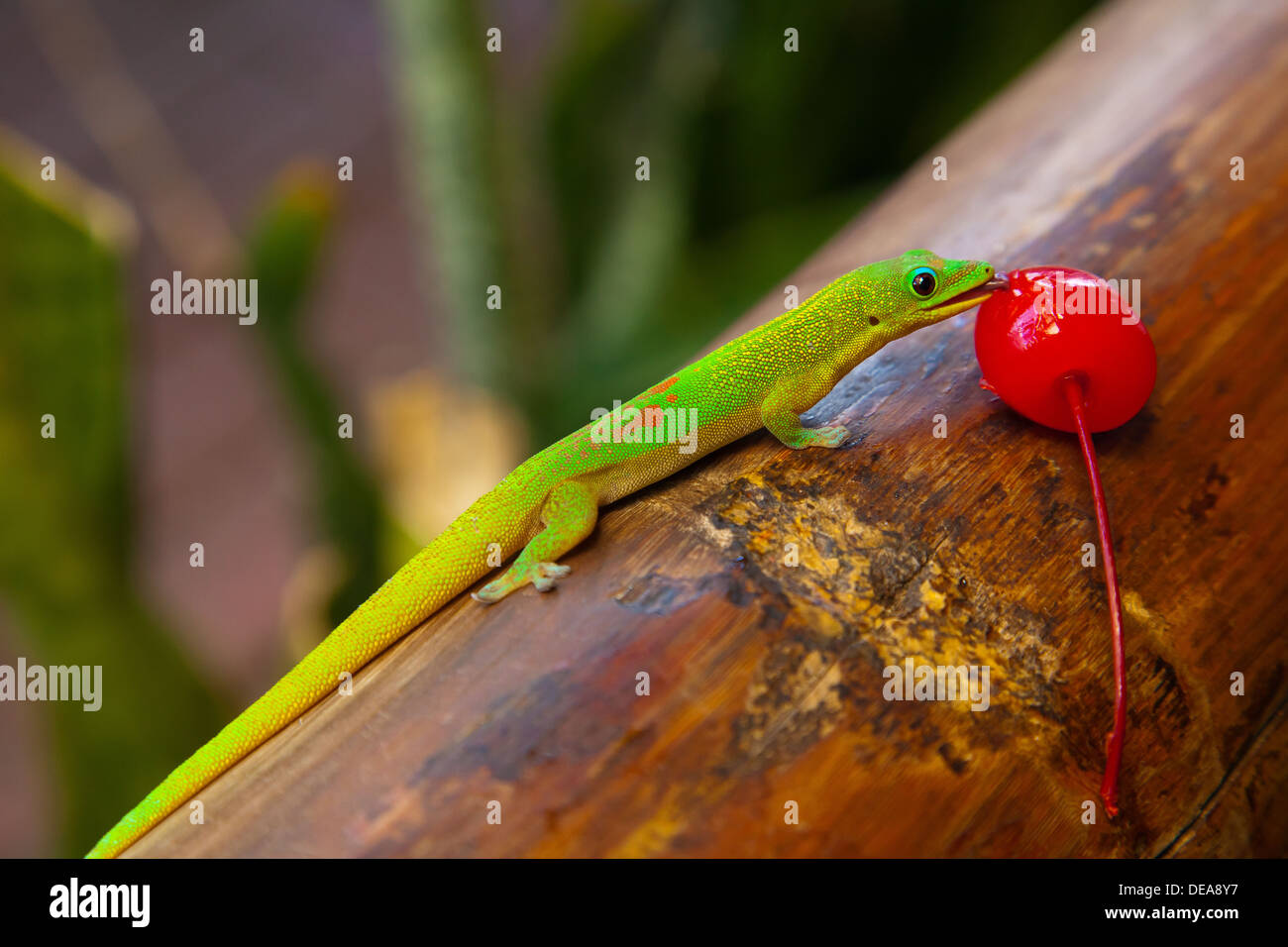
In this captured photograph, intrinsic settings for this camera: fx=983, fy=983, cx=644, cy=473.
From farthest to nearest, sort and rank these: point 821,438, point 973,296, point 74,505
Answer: point 74,505 < point 973,296 < point 821,438

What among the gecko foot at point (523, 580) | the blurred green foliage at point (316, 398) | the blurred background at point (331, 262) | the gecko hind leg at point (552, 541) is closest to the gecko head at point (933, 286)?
the gecko hind leg at point (552, 541)

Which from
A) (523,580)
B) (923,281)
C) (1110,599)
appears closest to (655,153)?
(923,281)

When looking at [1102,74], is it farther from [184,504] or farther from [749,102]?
[184,504]

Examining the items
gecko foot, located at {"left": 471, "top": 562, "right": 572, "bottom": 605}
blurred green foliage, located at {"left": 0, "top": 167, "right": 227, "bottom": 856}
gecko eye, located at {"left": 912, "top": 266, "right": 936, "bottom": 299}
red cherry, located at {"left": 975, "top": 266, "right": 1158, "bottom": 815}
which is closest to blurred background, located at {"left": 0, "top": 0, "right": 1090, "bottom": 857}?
blurred green foliage, located at {"left": 0, "top": 167, "right": 227, "bottom": 856}

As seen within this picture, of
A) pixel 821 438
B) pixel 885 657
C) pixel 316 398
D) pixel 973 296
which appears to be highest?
pixel 316 398

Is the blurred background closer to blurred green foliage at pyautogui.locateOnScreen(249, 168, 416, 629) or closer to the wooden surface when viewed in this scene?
blurred green foliage at pyautogui.locateOnScreen(249, 168, 416, 629)

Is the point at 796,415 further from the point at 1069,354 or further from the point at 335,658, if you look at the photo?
the point at 335,658
